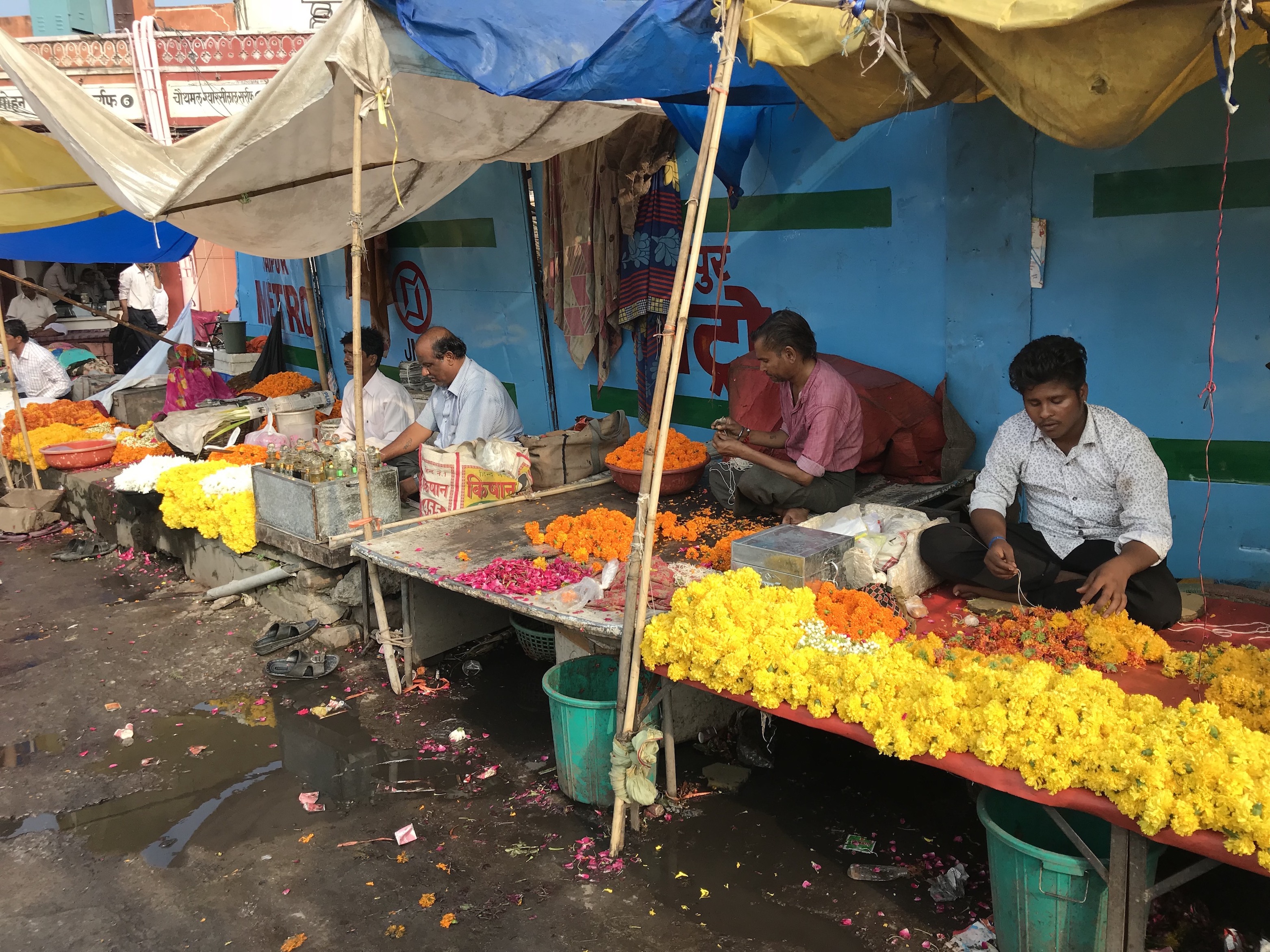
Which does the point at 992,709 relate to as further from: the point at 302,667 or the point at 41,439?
the point at 41,439

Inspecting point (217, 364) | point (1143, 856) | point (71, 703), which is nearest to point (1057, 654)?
point (1143, 856)

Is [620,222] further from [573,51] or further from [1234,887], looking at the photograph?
[1234,887]

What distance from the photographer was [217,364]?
1220 centimetres

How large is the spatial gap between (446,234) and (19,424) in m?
4.84

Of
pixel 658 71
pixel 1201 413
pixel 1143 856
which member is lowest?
pixel 1143 856

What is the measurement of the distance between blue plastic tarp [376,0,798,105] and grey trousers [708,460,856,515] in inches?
83.8

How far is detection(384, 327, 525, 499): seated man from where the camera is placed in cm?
622

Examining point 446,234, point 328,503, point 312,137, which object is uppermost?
point 312,137

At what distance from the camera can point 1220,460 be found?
4.57 m

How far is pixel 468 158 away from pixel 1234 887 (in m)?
5.69

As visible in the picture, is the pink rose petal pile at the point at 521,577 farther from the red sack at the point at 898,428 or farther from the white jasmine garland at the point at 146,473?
the white jasmine garland at the point at 146,473

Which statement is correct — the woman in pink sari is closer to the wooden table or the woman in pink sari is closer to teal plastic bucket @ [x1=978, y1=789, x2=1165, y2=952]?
the wooden table

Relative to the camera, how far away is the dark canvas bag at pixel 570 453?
632cm

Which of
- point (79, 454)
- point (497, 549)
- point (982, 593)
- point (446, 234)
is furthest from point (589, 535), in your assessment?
point (79, 454)
